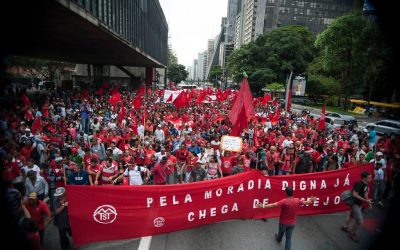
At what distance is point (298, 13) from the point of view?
94438 millimetres

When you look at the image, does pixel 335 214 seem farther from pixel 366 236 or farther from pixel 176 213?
pixel 176 213

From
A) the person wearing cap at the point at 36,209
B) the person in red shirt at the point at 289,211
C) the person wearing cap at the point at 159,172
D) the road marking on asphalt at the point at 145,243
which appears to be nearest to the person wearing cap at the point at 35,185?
the person wearing cap at the point at 36,209

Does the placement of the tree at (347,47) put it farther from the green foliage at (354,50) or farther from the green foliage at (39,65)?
the green foliage at (39,65)

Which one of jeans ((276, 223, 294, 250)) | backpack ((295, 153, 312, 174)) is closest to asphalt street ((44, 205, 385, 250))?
jeans ((276, 223, 294, 250))

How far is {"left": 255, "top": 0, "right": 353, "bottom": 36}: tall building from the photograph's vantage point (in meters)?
92.4

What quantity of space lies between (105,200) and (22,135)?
689 centimetres

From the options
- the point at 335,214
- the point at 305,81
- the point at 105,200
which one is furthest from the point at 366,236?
the point at 305,81

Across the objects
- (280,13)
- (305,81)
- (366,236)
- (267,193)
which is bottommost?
(366,236)

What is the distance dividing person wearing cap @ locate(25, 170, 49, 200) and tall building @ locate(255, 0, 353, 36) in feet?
317

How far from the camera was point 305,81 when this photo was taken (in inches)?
1734

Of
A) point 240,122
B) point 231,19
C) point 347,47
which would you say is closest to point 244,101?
point 240,122

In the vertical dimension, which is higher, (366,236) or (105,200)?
(105,200)

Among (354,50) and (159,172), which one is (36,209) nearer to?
(159,172)

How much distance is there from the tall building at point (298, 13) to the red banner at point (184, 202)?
3718 inches
